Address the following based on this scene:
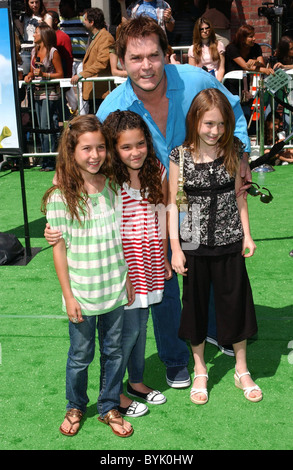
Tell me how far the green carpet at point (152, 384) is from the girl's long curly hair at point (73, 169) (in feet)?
3.74

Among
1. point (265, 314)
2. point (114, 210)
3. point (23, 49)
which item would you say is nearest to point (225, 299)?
point (114, 210)

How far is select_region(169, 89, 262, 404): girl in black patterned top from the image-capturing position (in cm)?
354

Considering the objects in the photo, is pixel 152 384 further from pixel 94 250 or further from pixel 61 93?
pixel 61 93

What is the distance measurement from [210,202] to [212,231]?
151 millimetres

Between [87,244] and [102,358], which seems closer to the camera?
[87,244]

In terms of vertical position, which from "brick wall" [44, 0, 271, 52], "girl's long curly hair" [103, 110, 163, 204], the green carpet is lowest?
the green carpet

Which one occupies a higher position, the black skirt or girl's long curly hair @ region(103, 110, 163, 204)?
girl's long curly hair @ region(103, 110, 163, 204)

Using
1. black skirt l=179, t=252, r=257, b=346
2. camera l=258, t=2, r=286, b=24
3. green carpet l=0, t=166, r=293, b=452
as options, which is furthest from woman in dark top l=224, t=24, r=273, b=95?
black skirt l=179, t=252, r=257, b=346

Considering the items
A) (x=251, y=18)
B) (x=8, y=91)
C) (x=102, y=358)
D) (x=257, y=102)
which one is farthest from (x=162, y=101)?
(x=251, y=18)

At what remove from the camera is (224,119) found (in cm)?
351

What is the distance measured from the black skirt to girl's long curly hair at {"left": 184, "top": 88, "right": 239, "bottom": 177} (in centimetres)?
49

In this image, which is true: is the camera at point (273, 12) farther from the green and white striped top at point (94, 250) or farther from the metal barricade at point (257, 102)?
the green and white striped top at point (94, 250)

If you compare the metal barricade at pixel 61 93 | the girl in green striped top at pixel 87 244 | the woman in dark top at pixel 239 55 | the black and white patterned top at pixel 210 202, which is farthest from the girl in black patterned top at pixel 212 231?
the woman in dark top at pixel 239 55

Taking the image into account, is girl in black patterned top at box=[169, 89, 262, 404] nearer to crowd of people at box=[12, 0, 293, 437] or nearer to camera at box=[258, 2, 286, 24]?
crowd of people at box=[12, 0, 293, 437]
